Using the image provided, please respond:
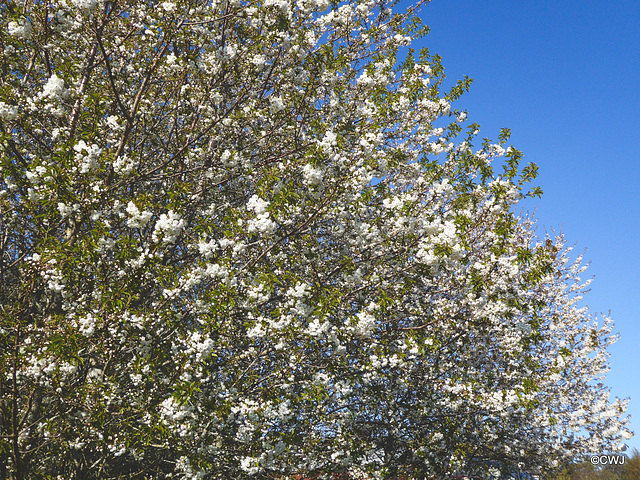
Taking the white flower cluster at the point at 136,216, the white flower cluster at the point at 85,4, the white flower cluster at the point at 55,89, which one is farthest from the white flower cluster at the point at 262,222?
the white flower cluster at the point at 85,4

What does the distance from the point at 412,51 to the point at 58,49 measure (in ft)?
22.0

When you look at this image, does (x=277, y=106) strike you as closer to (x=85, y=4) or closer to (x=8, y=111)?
(x=85, y=4)

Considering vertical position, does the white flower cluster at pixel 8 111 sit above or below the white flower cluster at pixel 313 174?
above

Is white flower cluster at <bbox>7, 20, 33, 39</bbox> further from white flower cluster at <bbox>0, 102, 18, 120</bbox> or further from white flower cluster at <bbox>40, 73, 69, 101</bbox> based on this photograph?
white flower cluster at <bbox>0, 102, 18, 120</bbox>

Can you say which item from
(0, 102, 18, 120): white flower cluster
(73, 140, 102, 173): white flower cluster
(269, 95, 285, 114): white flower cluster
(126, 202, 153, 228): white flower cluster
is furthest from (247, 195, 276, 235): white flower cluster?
(0, 102, 18, 120): white flower cluster

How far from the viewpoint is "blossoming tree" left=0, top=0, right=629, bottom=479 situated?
531 centimetres

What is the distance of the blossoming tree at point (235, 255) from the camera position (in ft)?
17.4

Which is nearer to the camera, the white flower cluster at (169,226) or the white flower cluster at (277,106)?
the white flower cluster at (169,226)

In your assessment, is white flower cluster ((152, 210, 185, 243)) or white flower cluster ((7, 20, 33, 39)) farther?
white flower cluster ((7, 20, 33, 39))

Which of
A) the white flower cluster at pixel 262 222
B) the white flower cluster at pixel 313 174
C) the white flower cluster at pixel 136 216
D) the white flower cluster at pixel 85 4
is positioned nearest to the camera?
the white flower cluster at pixel 136 216

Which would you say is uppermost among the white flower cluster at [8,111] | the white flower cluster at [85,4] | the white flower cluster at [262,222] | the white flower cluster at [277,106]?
the white flower cluster at [277,106]

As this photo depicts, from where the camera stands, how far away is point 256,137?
8328 mm

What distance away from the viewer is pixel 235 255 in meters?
6.36

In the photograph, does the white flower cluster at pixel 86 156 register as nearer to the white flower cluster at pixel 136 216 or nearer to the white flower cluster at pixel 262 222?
the white flower cluster at pixel 136 216
